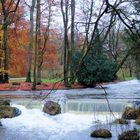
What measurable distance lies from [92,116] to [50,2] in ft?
79.8

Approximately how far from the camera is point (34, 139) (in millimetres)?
15453

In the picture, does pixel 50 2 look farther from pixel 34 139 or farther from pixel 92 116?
pixel 34 139

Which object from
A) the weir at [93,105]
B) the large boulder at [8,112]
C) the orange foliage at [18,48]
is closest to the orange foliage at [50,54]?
the orange foliage at [18,48]

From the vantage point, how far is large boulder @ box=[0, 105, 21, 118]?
20225 millimetres

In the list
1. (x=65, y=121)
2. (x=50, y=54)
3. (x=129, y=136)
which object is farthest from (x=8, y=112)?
(x=50, y=54)

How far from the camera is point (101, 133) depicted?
604 inches

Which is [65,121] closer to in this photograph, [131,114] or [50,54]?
[131,114]

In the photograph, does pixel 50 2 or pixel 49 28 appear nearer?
pixel 50 2

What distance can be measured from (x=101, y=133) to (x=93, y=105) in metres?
6.87

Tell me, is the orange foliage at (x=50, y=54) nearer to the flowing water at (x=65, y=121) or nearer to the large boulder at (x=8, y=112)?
the flowing water at (x=65, y=121)

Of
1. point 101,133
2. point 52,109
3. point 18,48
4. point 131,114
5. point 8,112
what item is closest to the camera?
point 101,133

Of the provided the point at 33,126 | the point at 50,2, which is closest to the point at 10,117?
the point at 33,126

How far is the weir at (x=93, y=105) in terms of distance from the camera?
2145cm

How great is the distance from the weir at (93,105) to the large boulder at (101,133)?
5237mm
